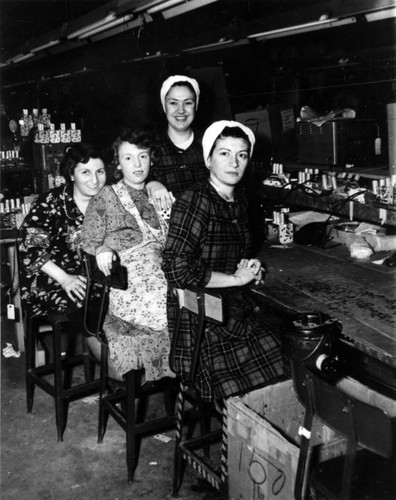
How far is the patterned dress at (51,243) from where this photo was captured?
3232mm

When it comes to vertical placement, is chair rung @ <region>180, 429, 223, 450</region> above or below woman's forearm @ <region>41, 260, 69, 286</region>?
below

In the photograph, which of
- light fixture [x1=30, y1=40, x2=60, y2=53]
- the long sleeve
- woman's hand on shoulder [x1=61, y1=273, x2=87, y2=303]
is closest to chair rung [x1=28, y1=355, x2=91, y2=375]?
woman's hand on shoulder [x1=61, y1=273, x2=87, y2=303]

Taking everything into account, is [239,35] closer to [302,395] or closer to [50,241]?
[50,241]

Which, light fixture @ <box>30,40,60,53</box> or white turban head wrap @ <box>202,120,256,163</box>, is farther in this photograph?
light fixture @ <box>30,40,60,53</box>

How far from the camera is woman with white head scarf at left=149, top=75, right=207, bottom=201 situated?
3307 millimetres

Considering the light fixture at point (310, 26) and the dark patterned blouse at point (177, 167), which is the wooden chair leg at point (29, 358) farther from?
the light fixture at point (310, 26)

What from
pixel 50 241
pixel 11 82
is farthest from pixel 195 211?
pixel 11 82

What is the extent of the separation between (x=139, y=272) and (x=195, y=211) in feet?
1.68

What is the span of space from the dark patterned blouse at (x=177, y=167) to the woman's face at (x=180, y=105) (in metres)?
0.14

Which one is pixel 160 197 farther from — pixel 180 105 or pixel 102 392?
pixel 102 392

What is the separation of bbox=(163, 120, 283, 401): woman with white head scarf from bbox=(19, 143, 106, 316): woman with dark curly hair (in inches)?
33.1

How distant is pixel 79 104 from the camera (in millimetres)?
9711

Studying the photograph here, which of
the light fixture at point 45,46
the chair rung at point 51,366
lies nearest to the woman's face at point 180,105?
the chair rung at point 51,366

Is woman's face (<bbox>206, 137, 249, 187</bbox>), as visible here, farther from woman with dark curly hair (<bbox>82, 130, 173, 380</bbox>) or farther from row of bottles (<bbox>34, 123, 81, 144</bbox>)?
row of bottles (<bbox>34, 123, 81, 144</bbox>)
